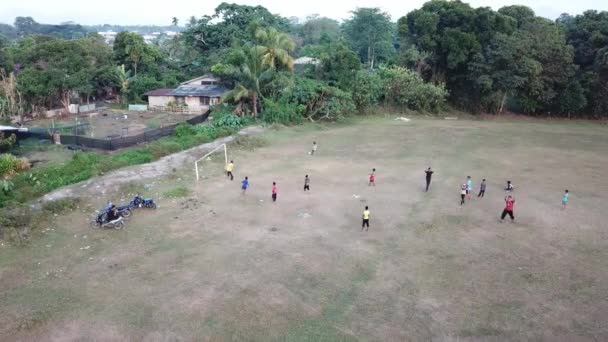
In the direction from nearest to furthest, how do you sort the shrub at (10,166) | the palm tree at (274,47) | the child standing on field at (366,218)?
the child standing on field at (366,218) → the shrub at (10,166) → the palm tree at (274,47)

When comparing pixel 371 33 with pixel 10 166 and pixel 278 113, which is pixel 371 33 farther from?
pixel 10 166

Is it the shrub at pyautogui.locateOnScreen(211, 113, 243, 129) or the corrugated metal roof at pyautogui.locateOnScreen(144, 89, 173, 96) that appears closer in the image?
the shrub at pyautogui.locateOnScreen(211, 113, 243, 129)

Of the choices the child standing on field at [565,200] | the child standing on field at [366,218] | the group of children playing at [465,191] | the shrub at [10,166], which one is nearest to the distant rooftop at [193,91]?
the shrub at [10,166]

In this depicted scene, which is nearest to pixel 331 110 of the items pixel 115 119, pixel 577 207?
pixel 115 119

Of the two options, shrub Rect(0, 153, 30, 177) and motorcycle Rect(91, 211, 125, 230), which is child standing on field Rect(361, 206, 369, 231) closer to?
motorcycle Rect(91, 211, 125, 230)

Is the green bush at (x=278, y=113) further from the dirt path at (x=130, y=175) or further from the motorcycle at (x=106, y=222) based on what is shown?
the motorcycle at (x=106, y=222)

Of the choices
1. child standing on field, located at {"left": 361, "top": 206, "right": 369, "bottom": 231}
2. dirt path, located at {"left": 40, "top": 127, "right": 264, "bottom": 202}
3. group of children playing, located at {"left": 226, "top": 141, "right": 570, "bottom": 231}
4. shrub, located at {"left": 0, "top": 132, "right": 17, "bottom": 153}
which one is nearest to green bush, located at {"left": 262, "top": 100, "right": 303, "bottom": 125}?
dirt path, located at {"left": 40, "top": 127, "right": 264, "bottom": 202}

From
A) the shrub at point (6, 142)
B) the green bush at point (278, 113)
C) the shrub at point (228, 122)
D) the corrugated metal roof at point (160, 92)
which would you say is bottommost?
the shrub at point (6, 142)
